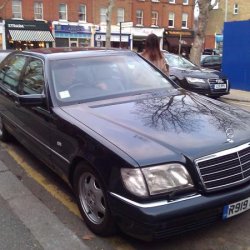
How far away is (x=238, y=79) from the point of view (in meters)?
15.4

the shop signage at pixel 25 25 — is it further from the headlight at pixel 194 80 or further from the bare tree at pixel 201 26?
the headlight at pixel 194 80

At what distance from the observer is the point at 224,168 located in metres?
3.20

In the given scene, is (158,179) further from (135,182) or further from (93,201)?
(93,201)

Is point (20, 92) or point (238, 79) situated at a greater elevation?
point (20, 92)

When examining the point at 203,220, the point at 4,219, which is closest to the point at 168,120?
the point at 203,220

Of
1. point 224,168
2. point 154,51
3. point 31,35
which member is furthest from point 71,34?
point 224,168

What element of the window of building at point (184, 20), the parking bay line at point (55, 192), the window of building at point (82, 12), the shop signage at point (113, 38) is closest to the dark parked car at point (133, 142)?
the parking bay line at point (55, 192)

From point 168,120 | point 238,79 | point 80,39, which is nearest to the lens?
point 168,120

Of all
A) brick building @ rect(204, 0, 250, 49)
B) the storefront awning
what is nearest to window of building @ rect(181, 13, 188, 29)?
brick building @ rect(204, 0, 250, 49)

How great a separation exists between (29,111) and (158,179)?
8.03ft

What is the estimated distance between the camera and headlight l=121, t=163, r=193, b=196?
304 centimetres

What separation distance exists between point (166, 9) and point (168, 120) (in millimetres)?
45841

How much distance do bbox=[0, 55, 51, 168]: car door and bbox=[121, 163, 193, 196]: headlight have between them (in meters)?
1.60

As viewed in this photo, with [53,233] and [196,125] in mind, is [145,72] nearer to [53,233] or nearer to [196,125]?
[196,125]
